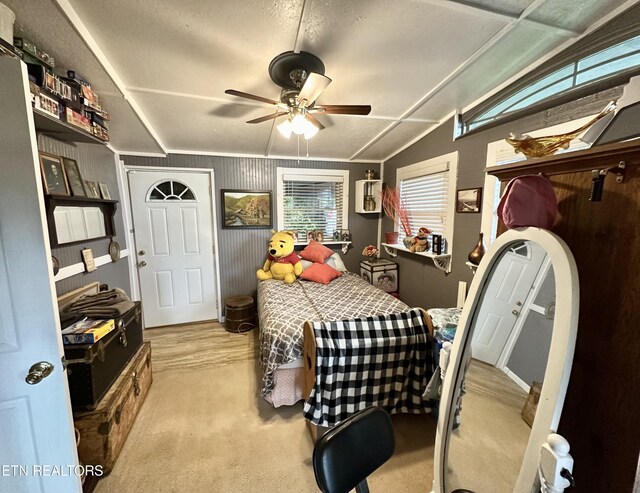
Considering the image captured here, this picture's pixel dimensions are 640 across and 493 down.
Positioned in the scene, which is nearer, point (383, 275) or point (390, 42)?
point (390, 42)

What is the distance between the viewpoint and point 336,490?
689 millimetres

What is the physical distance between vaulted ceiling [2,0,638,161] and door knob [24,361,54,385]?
157 centimetres

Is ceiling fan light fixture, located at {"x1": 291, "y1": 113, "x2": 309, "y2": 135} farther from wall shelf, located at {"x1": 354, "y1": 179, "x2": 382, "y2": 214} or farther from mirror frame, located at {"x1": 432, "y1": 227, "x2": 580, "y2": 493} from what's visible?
wall shelf, located at {"x1": 354, "y1": 179, "x2": 382, "y2": 214}

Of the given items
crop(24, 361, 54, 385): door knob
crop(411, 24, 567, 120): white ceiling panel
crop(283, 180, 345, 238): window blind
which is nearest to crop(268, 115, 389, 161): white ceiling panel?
crop(283, 180, 345, 238): window blind

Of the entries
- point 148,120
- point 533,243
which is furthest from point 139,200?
point 533,243

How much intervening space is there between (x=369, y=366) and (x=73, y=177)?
2519mm

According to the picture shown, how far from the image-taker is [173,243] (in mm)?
3217

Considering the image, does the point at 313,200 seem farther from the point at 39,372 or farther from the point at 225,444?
the point at 39,372

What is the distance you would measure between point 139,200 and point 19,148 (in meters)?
2.48

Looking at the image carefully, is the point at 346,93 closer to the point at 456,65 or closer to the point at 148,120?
the point at 456,65

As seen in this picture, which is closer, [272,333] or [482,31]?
[482,31]

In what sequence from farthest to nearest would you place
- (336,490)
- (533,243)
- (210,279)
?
(210,279) → (533,243) → (336,490)

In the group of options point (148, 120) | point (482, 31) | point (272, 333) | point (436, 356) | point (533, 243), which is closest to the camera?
point (533, 243)

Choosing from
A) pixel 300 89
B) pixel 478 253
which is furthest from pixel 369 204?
pixel 300 89
